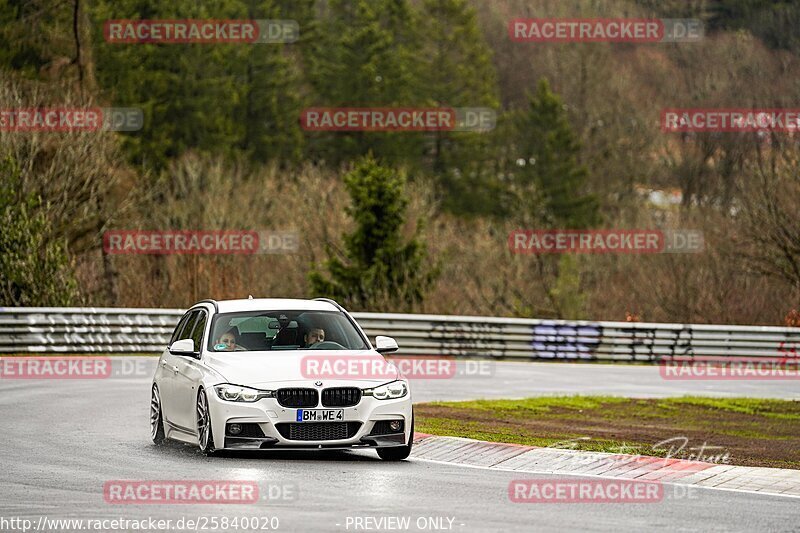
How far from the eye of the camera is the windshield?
1536 cm

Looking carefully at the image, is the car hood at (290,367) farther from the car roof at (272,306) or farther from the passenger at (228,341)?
the car roof at (272,306)

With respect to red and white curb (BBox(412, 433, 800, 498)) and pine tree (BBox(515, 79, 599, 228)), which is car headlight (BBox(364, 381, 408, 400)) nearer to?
red and white curb (BBox(412, 433, 800, 498))

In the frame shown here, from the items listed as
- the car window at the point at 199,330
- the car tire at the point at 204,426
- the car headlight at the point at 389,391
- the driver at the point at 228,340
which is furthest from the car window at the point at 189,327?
the car headlight at the point at 389,391

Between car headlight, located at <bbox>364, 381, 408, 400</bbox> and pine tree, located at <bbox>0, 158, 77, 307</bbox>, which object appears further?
pine tree, located at <bbox>0, 158, 77, 307</bbox>

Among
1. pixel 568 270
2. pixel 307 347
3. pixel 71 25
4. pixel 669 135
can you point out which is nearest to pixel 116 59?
pixel 71 25

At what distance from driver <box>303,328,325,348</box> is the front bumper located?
1398 mm

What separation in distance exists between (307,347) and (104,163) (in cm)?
2743

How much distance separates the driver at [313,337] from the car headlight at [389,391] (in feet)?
4.07

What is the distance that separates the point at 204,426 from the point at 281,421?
86 centimetres

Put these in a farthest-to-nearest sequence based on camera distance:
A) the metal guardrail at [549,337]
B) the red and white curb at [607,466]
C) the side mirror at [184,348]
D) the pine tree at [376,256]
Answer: the pine tree at [376,256] < the metal guardrail at [549,337] < the side mirror at [184,348] < the red and white curb at [607,466]

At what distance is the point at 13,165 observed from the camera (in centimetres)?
3544

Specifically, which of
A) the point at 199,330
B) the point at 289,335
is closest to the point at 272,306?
the point at 289,335

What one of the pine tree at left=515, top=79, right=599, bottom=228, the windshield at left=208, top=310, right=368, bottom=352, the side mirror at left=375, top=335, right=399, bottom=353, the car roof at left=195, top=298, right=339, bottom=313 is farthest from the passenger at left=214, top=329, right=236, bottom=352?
the pine tree at left=515, top=79, right=599, bottom=228

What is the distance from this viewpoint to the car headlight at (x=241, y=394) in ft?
46.3
